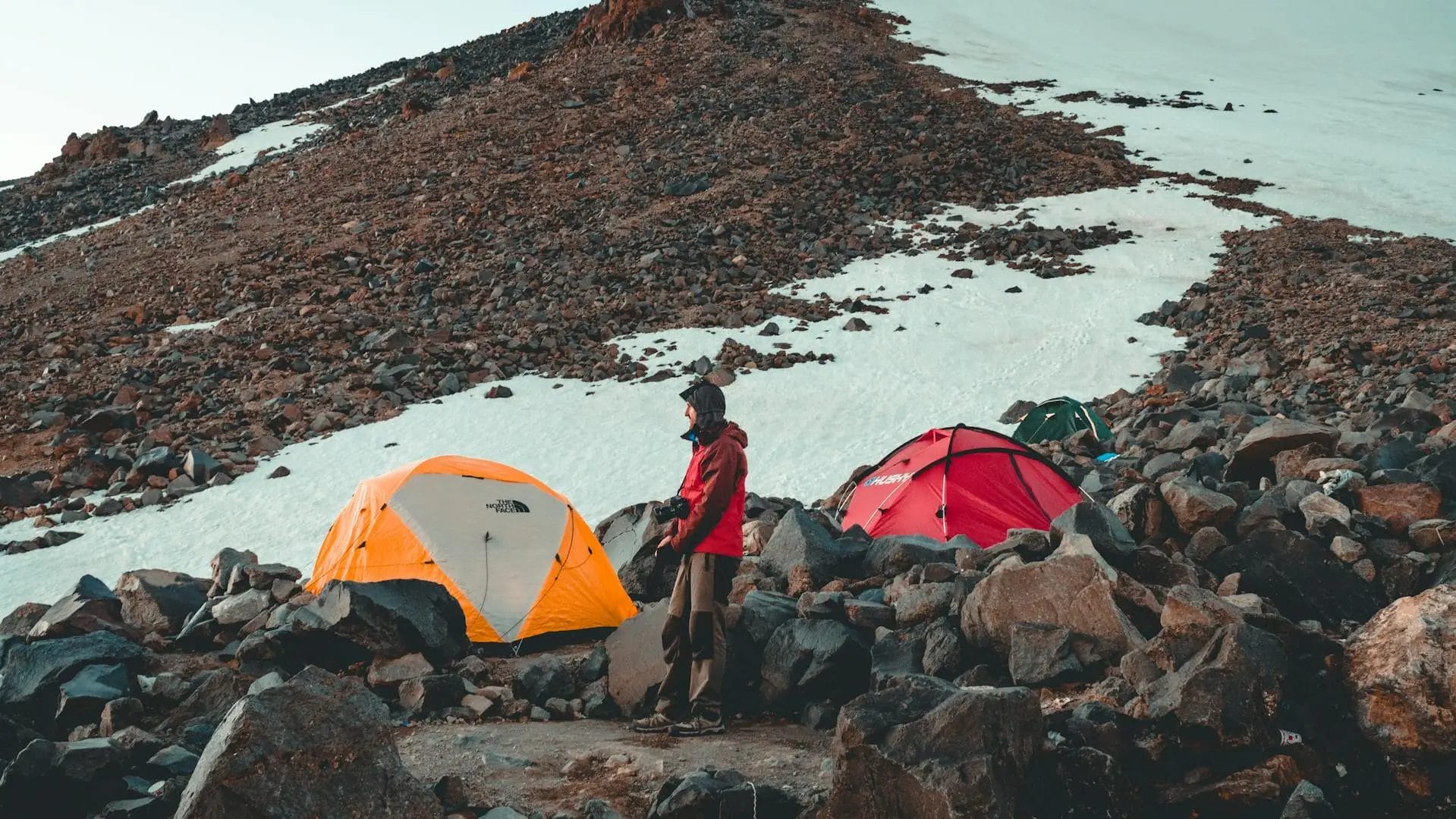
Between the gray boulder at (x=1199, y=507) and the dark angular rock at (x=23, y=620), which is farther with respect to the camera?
the dark angular rock at (x=23, y=620)

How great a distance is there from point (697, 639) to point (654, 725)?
62 centimetres

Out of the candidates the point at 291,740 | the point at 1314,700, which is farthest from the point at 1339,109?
the point at 291,740

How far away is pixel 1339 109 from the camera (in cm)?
4791

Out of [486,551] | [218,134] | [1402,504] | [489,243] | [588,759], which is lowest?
[486,551]

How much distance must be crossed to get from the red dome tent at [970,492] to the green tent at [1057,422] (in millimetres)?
5564

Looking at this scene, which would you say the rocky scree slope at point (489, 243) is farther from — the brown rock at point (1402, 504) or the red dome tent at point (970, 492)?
the brown rock at point (1402, 504)

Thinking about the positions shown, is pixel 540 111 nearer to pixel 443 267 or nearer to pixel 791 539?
pixel 443 267

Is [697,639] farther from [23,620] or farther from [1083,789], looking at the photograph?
[23,620]

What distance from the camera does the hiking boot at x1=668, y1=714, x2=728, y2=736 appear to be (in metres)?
6.29

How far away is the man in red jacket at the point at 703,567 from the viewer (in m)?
6.52

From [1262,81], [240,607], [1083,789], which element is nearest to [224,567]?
[240,607]

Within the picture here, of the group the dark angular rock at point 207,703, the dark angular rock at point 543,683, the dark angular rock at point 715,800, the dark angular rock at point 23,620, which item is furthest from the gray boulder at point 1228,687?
the dark angular rock at point 23,620

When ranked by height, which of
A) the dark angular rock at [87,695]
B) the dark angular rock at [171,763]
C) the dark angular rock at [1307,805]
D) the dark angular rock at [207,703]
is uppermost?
the dark angular rock at [171,763]

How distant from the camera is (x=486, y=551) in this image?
381 inches
